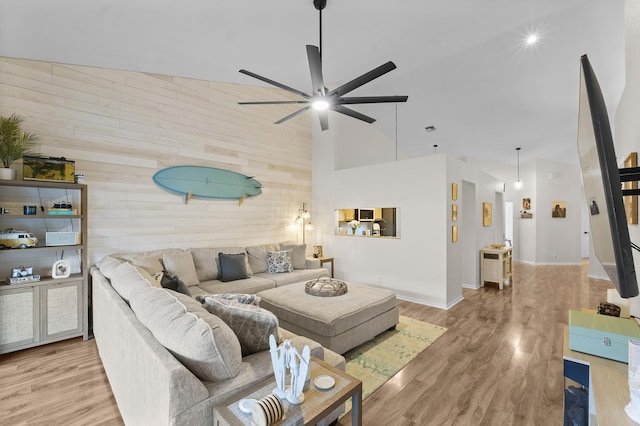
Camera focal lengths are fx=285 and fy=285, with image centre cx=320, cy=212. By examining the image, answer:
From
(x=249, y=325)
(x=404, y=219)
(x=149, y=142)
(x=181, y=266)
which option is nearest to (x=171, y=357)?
(x=249, y=325)

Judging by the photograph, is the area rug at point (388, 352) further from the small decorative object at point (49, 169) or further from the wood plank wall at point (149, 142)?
the small decorative object at point (49, 169)

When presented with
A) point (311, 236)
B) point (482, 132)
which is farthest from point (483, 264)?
point (311, 236)

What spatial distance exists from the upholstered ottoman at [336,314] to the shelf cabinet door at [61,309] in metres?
2.00

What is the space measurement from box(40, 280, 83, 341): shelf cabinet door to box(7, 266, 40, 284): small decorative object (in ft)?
0.48

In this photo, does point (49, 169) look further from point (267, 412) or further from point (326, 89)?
point (267, 412)

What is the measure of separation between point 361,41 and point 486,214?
4550mm

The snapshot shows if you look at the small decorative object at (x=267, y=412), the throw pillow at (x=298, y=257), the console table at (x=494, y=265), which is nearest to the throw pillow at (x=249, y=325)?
the small decorative object at (x=267, y=412)

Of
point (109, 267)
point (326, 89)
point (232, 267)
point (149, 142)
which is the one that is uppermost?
point (326, 89)

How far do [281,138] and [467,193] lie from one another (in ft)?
12.3

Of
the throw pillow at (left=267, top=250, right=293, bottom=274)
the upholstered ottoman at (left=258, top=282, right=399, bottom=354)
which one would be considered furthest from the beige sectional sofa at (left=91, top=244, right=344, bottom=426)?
the throw pillow at (left=267, top=250, right=293, bottom=274)

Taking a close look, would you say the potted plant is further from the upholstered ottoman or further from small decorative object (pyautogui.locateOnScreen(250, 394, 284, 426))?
small decorative object (pyautogui.locateOnScreen(250, 394, 284, 426))

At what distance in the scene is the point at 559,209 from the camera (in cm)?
817

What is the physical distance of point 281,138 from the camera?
5594 millimetres

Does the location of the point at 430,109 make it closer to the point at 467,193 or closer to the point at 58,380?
the point at 467,193
